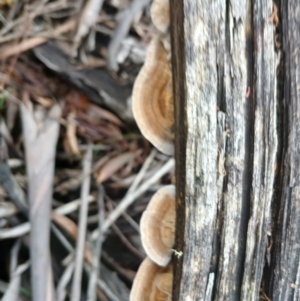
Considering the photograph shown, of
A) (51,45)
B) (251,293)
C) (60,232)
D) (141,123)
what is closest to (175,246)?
(251,293)

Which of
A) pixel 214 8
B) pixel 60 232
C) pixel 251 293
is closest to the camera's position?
pixel 214 8

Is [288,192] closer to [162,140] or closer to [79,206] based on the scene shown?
[162,140]

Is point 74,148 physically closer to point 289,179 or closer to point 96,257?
point 96,257

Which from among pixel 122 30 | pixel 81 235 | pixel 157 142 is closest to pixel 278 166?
pixel 157 142

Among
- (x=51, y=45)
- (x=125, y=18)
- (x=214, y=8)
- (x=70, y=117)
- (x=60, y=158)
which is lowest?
(x=60, y=158)

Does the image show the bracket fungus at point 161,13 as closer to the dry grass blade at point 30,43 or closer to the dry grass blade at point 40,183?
the dry grass blade at point 40,183

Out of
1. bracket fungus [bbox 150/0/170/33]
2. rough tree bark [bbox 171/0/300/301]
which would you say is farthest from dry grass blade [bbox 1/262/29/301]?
bracket fungus [bbox 150/0/170/33]
